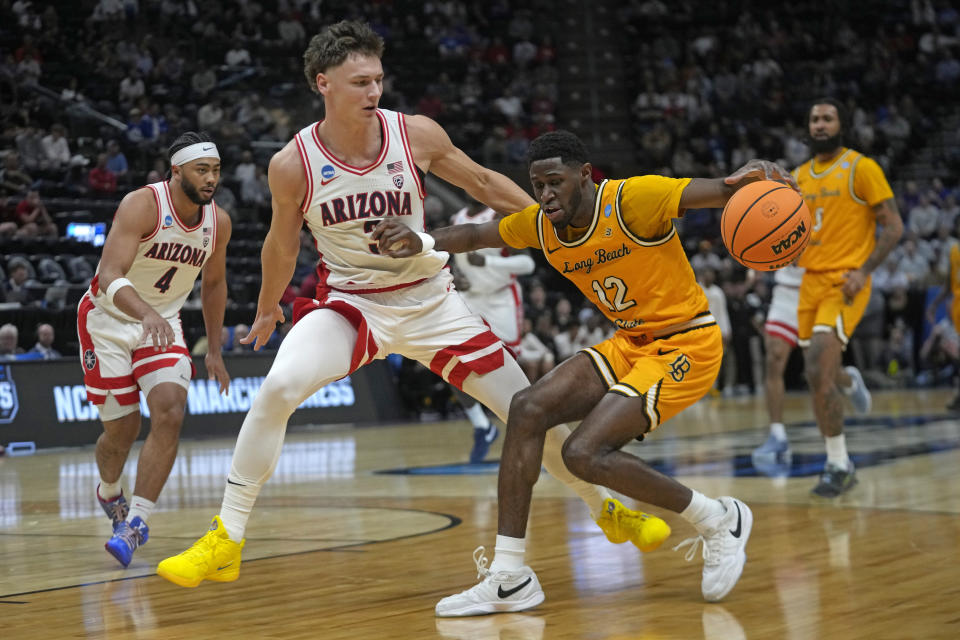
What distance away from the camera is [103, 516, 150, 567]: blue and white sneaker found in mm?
5297

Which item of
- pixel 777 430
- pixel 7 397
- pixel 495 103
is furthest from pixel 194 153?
pixel 495 103

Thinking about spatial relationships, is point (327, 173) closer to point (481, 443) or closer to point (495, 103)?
point (481, 443)

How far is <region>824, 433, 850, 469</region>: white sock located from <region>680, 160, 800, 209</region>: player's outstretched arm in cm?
333

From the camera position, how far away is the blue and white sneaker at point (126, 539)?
530 cm

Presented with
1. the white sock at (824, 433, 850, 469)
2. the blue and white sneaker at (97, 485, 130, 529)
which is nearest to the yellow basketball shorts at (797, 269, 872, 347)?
the white sock at (824, 433, 850, 469)

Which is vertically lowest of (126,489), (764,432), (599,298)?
(764,432)

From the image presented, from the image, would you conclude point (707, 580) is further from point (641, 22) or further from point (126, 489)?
point (641, 22)

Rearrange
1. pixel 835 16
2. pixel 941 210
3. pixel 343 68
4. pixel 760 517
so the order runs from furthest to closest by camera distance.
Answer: pixel 835 16 < pixel 941 210 < pixel 760 517 < pixel 343 68

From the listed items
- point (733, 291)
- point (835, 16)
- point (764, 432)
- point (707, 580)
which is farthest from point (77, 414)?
point (835, 16)

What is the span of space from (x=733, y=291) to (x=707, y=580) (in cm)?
1526

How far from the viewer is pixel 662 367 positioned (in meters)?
4.59

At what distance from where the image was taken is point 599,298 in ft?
15.9

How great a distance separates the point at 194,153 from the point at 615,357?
95.8 inches

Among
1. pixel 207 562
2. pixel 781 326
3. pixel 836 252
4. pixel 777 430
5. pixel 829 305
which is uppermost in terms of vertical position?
pixel 836 252
